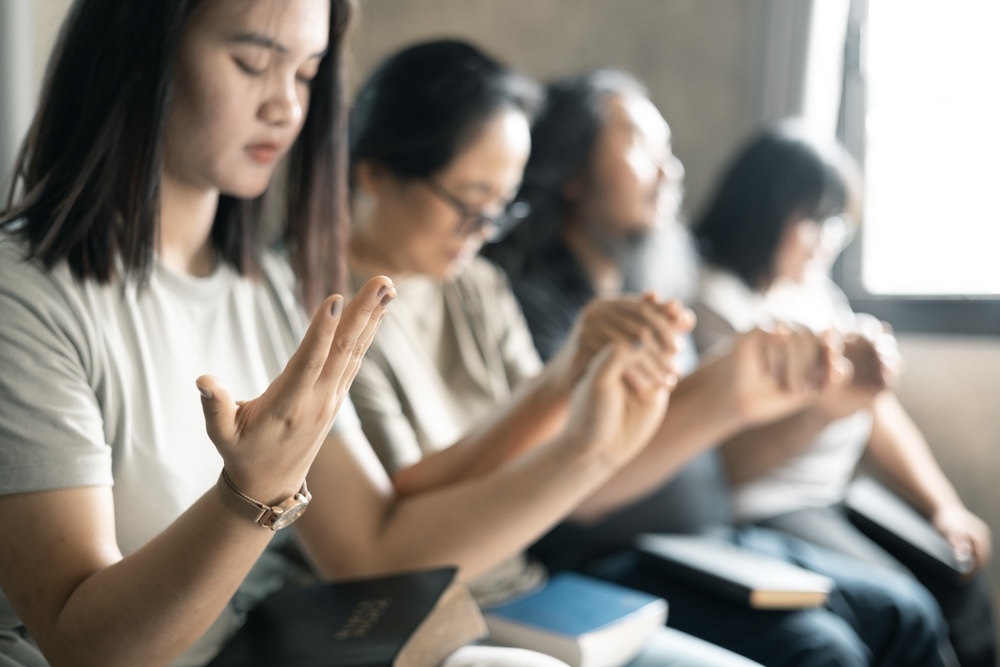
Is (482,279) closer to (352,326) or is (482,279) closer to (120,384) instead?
(120,384)

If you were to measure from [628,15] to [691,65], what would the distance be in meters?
0.23

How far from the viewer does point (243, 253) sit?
109 cm

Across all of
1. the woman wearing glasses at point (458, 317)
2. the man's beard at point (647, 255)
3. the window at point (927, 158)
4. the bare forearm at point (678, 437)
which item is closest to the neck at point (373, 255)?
the woman wearing glasses at point (458, 317)

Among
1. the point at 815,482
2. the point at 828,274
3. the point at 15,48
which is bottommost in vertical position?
the point at 815,482

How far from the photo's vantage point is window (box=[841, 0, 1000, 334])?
7.92 feet

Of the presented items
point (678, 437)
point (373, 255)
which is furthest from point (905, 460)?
point (373, 255)

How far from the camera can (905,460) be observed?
2186mm

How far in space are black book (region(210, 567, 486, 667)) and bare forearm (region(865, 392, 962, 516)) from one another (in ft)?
4.99

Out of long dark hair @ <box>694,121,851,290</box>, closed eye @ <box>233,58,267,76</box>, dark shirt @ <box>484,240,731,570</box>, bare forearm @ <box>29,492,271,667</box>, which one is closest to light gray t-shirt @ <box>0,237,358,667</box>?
bare forearm @ <box>29,492,271,667</box>

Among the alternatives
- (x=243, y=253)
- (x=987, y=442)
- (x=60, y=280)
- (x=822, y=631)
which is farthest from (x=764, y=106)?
(x=60, y=280)

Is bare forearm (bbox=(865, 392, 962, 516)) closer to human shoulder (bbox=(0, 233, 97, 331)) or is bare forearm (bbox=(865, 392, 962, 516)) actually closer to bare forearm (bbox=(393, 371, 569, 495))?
bare forearm (bbox=(393, 371, 569, 495))

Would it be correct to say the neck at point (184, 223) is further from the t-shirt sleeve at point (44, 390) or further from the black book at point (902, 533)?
the black book at point (902, 533)

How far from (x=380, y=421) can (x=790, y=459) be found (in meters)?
1.14

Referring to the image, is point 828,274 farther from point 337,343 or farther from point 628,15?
point 337,343
